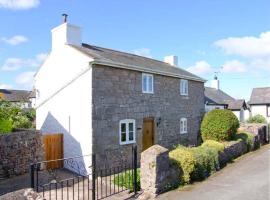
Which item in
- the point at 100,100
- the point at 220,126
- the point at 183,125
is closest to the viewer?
the point at 100,100

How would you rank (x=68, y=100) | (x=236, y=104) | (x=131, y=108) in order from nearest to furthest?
(x=68, y=100) → (x=131, y=108) → (x=236, y=104)

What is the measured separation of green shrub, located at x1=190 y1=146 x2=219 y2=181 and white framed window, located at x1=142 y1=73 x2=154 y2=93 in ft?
16.4

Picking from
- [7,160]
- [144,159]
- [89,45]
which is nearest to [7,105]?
[7,160]

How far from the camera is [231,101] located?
3934 cm

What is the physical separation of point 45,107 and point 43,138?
269cm

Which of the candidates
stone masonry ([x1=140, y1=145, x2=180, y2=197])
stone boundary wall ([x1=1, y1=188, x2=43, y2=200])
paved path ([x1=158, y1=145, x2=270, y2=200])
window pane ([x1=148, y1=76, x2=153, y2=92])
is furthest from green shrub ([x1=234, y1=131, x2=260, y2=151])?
stone boundary wall ([x1=1, y1=188, x2=43, y2=200])

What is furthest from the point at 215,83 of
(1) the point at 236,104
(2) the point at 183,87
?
(2) the point at 183,87

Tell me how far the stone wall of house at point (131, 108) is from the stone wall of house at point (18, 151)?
271cm

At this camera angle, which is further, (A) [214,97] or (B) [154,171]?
(A) [214,97]

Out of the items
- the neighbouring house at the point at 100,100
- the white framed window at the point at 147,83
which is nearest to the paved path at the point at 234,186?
the neighbouring house at the point at 100,100

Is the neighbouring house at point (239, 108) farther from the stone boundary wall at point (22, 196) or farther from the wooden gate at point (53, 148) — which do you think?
the stone boundary wall at point (22, 196)

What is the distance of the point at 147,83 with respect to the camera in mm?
17828

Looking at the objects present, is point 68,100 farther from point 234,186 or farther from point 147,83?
point 234,186

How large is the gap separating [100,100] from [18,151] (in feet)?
14.1
